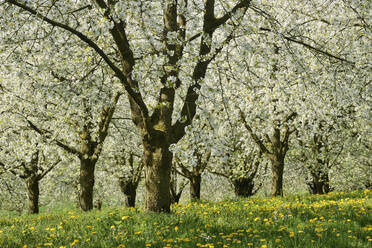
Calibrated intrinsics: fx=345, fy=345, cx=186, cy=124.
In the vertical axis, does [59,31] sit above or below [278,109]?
above

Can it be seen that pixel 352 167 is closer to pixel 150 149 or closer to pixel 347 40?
pixel 347 40

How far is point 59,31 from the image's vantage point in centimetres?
877

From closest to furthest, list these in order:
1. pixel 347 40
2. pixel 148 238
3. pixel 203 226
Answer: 1. pixel 148 238
2. pixel 203 226
3. pixel 347 40

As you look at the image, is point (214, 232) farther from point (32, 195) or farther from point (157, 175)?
point (32, 195)

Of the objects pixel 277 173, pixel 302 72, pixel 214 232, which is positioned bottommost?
pixel 214 232

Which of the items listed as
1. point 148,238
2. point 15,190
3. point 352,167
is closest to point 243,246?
point 148,238

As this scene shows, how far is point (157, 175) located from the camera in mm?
7914

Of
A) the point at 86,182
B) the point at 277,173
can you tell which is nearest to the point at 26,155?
the point at 86,182

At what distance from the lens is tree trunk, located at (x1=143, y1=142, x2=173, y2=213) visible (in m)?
7.91

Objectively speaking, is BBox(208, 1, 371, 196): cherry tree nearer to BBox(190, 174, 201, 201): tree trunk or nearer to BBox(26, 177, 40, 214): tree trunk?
BBox(190, 174, 201, 201): tree trunk

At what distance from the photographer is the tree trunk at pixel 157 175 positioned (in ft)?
26.0

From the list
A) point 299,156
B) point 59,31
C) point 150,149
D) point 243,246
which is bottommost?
point 243,246

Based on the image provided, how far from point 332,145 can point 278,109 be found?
9.69 m

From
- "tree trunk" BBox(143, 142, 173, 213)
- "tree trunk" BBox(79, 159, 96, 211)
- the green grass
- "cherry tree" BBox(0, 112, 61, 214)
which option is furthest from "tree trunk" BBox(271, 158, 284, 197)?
"cherry tree" BBox(0, 112, 61, 214)
